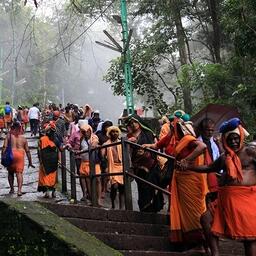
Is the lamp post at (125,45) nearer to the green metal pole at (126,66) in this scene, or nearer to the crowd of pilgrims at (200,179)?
the green metal pole at (126,66)

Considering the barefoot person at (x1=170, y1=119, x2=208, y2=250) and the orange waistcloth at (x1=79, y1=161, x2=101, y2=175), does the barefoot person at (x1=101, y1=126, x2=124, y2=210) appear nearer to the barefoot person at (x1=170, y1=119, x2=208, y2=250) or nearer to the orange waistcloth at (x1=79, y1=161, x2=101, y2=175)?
the orange waistcloth at (x1=79, y1=161, x2=101, y2=175)

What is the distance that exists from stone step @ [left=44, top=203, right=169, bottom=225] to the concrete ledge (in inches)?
39.4

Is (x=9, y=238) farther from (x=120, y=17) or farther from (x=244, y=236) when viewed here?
(x=120, y=17)

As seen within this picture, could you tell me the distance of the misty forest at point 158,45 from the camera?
15.7 feet

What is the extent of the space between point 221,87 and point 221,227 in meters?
10.5

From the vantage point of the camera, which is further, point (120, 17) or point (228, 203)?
point (120, 17)

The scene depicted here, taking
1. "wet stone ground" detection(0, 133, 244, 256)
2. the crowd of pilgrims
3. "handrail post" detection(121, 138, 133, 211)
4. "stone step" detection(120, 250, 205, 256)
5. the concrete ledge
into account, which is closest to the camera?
the concrete ledge

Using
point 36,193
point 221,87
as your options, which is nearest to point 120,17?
point 221,87

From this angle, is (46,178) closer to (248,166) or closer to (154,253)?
(154,253)

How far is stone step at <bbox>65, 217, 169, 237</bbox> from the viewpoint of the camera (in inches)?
227

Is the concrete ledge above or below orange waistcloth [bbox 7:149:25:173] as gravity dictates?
below

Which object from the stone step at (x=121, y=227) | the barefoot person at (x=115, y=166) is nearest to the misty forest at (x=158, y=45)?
the barefoot person at (x=115, y=166)

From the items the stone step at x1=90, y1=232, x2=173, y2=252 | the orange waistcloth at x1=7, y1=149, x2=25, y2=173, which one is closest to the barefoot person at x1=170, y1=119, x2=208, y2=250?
the stone step at x1=90, y1=232, x2=173, y2=252

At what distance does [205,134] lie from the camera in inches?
257
